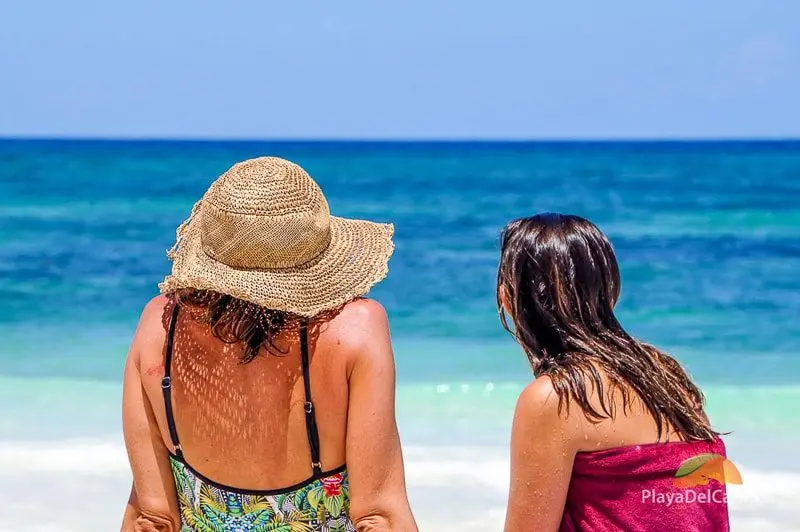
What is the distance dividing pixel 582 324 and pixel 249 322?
58 cm

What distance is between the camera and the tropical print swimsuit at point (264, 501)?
185cm

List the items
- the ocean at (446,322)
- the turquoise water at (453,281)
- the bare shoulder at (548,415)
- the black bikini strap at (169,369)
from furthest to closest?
the turquoise water at (453,281)
the ocean at (446,322)
the black bikini strap at (169,369)
the bare shoulder at (548,415)

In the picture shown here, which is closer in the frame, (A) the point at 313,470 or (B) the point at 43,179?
(A) the point at 313,470

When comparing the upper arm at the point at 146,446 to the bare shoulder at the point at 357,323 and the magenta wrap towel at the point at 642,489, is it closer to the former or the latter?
the bare shoulder at the point at 357,323

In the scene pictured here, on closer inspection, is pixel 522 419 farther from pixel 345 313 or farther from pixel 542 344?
pixel 345 313

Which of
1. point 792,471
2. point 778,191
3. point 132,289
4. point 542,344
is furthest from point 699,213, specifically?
point 542,344

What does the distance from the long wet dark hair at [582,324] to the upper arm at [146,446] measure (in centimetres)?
67

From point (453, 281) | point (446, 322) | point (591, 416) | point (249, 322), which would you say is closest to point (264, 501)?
point (249, 322)

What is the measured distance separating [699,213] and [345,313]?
60.8 feet

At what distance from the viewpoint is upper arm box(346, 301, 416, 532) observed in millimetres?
1764

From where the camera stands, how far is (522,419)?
1.70 m

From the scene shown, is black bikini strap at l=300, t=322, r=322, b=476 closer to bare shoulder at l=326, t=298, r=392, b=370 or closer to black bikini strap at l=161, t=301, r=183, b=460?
bare shoulder at l=326, t=298, r=392, b=370

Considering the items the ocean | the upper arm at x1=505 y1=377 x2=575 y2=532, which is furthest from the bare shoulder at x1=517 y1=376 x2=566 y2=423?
the ocean

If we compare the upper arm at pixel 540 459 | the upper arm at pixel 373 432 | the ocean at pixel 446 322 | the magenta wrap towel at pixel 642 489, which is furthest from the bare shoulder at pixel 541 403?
the ocean at pixel 446 322
